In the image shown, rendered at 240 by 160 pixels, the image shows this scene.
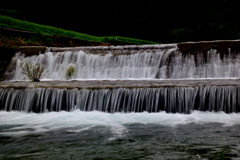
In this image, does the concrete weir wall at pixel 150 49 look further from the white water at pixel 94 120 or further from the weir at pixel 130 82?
the white water at pixel 94 120

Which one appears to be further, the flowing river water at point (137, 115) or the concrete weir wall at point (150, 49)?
the concrete weir wall at point (150, 49)

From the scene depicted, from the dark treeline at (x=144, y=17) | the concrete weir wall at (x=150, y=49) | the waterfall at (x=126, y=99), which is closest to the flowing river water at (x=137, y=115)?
the waterfall at (x=126, y=99)

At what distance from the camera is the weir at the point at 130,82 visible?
257 inches

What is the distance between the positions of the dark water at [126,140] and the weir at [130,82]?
66 cm

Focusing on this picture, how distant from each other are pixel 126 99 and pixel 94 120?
3.93 ft

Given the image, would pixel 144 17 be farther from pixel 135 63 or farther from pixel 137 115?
pixel 137 115

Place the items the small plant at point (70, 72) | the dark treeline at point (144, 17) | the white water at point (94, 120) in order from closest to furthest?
the white water at point (94, 120)
the small plant at point (70, 72)
the dark treeline at point (144, 17)

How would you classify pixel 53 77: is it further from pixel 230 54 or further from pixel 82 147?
pixel 82 147

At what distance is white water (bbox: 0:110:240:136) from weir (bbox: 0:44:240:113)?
1.01 ft

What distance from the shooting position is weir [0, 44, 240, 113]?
257 inches

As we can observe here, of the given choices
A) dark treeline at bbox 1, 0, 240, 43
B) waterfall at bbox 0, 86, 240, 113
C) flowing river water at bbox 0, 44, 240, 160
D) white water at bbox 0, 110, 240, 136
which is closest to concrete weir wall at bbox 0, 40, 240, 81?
flowing river water at bbox 0, 44, 240, 160

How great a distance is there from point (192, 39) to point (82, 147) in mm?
25001

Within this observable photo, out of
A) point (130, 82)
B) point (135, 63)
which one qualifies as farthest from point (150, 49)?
point (130, 82)

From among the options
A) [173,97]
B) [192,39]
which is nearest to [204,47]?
[173,97]
